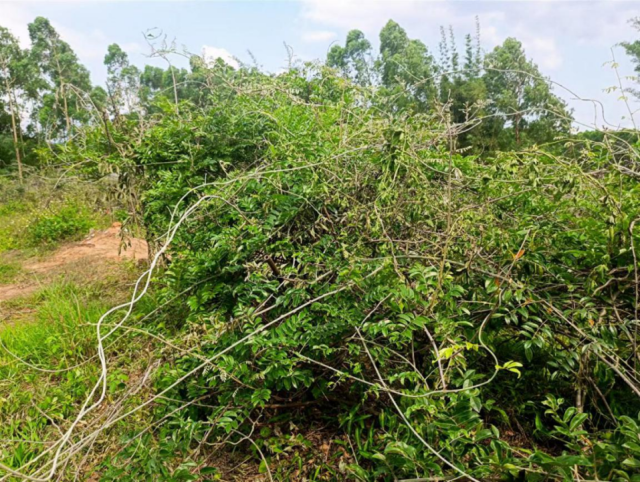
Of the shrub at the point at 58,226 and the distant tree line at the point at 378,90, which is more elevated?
the distant tree line at the point at 378,90

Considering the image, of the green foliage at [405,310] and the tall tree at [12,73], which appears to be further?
the tall tree at [12,73]

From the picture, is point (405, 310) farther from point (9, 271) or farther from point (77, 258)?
point (9, 271)

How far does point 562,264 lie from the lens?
180 centimetres

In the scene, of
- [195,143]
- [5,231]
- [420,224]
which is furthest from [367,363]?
[5,231]

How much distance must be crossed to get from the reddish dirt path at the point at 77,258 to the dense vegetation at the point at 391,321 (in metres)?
2.62

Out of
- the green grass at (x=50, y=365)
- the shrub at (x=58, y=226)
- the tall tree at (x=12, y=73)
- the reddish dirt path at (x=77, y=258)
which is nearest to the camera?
the green grass at (x=50, y=365)

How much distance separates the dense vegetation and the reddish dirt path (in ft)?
8.60

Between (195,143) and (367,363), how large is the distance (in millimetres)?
1786

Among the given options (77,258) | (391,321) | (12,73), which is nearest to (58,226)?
(77,258)

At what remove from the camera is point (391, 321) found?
1672 mm

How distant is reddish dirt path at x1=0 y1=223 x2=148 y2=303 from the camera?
4408mm

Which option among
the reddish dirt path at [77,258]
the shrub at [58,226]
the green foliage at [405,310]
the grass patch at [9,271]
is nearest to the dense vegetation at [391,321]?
the green foliage at [405,310]

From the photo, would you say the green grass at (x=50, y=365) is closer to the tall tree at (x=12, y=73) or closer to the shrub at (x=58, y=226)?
the shrub at (x=58, y=226)

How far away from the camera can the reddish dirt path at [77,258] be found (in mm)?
4408
